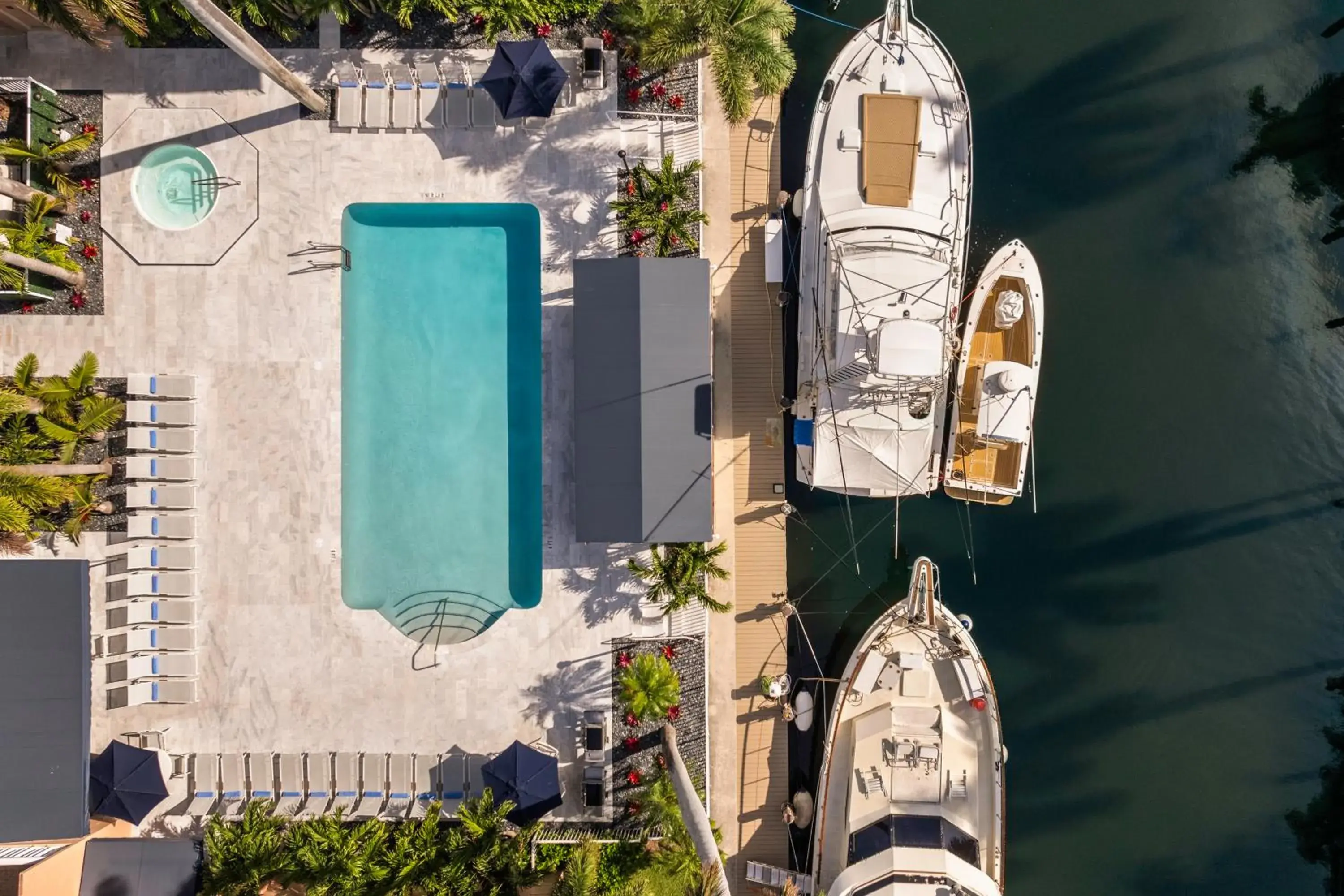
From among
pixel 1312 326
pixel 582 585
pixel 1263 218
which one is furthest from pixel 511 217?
pixel 1312 326

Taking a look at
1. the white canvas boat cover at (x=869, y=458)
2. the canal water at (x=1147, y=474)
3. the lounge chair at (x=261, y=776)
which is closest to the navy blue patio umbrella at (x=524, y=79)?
the canal water at (x=1147, y=474)

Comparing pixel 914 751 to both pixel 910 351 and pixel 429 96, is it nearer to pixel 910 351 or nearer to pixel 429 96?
pixel 910 351

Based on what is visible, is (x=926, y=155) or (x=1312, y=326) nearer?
(x=926, y=155)

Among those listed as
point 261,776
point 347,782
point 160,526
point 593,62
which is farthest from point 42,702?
point 593,62

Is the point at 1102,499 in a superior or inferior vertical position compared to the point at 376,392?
inferior

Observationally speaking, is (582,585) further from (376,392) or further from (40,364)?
(40,364)

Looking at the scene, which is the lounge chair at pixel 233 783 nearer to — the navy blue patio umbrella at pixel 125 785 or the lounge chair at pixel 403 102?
the navy blue patio umbrella at pixel 125 785
